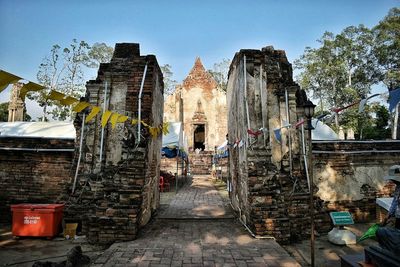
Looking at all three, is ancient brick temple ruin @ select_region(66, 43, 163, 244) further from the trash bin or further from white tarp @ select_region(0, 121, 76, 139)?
white tarp @ select_region(0, 121, 76, 139)

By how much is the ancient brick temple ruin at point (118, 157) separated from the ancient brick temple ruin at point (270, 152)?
7.64ft

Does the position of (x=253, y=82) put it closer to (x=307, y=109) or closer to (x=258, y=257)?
(x=307, y=109)

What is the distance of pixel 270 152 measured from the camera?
19.1ft

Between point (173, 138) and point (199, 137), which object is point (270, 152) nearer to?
point (173, 138)

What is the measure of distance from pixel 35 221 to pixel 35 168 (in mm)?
2224

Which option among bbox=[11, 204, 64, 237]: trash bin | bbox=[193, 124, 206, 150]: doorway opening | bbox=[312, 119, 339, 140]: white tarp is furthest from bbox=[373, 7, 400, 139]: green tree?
bbox=[11, 204, 64, 237]: trash bin

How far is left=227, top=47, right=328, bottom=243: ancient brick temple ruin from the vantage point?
5400mm

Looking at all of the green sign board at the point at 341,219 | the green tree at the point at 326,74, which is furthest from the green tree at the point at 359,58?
the green sign board at the point at 341,219

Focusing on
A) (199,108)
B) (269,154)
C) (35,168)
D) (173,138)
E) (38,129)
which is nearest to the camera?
(269,154)

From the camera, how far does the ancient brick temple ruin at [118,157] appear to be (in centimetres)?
520

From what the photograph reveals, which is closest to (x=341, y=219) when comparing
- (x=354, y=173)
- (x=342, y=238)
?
(x=342, y=238)

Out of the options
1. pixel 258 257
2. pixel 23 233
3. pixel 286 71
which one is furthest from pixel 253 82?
pixel 23 233

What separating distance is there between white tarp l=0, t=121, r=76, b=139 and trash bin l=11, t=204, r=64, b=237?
5584 millimetres

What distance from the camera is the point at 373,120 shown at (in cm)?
2044
